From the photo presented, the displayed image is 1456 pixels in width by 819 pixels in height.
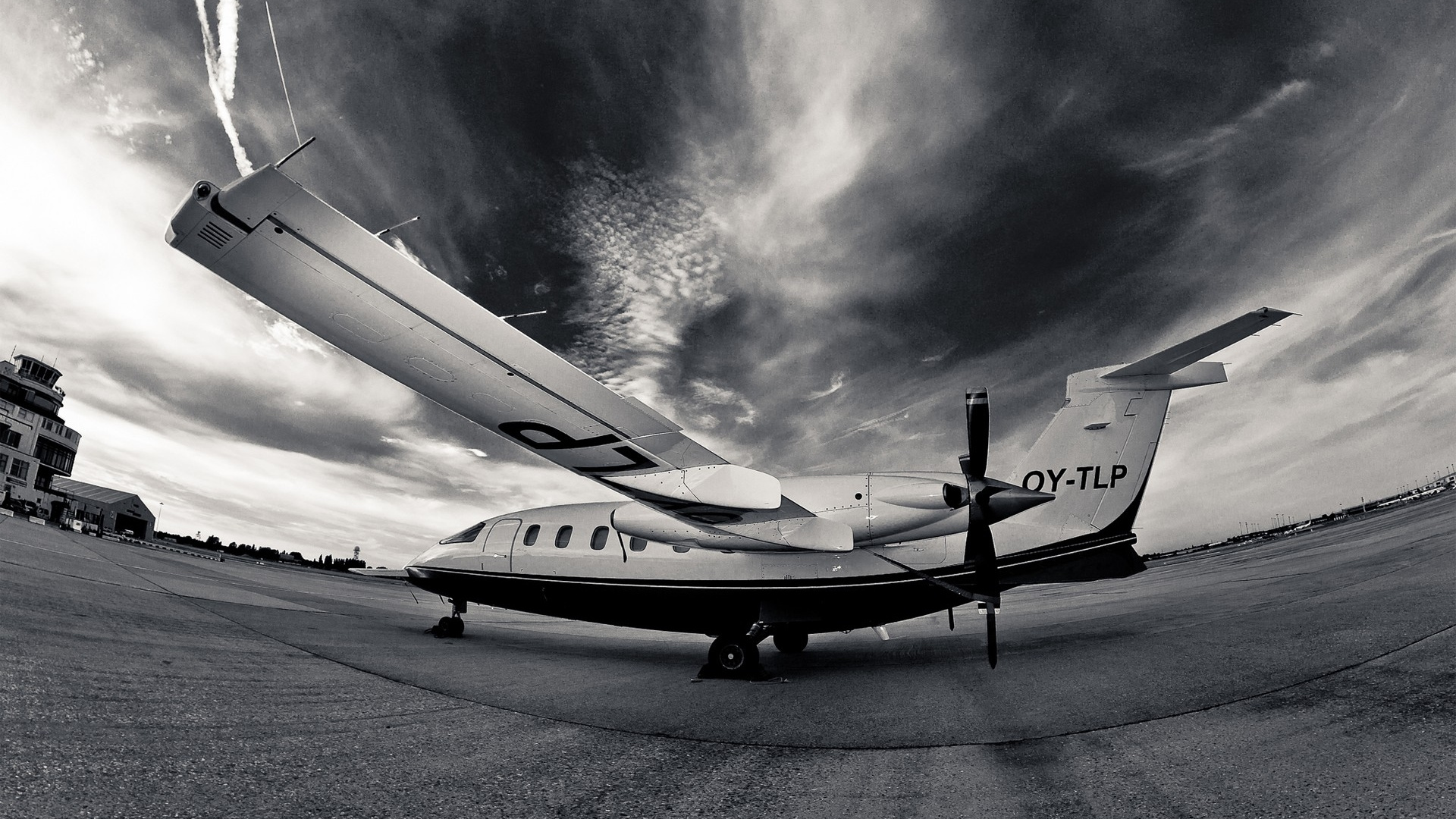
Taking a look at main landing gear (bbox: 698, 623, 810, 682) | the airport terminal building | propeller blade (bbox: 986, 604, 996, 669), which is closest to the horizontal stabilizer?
propeller blade (bbox: 986, 604, 996, 669)

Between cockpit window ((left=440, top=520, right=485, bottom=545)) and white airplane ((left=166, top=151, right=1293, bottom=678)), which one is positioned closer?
white airplane ((left=166, top=151, right=1293, bottom=678))

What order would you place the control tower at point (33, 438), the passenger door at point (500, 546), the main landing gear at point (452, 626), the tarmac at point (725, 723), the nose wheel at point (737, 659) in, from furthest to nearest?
1. the control tower at point (33, 438)
2. the main landing gear at point (452, 626)
3. the passenger door at point (500, 546)
4. the nose wheel at point (737, 659)
5. the tarmac at point (725, 723)

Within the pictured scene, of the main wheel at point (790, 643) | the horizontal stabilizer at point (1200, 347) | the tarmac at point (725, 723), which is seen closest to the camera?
the tarmac at point (725, 723)

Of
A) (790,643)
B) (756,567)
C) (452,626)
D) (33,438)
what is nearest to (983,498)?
(756,567)

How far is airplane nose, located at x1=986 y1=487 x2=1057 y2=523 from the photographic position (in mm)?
8023

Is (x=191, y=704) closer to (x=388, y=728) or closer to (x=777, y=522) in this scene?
(x=388, y=728)

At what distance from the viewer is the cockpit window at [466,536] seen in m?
13.4

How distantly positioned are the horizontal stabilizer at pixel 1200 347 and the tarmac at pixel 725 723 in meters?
4.18

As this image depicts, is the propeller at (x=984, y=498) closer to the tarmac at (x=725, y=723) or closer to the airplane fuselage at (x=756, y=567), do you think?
the airplane fuselage at (x=756, y=567)

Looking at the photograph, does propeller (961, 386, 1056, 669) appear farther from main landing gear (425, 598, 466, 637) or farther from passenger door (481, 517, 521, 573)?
main landing gear (425, 598, 466, 637)

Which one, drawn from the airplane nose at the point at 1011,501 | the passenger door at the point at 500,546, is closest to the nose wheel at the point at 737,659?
the airplane nose at the point at 1011,501

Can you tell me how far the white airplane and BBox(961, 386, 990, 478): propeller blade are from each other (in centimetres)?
2

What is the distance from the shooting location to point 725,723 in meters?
6.06

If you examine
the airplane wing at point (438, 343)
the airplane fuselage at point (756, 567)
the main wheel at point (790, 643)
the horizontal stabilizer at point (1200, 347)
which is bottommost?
the main wheel at point (790, 643)
